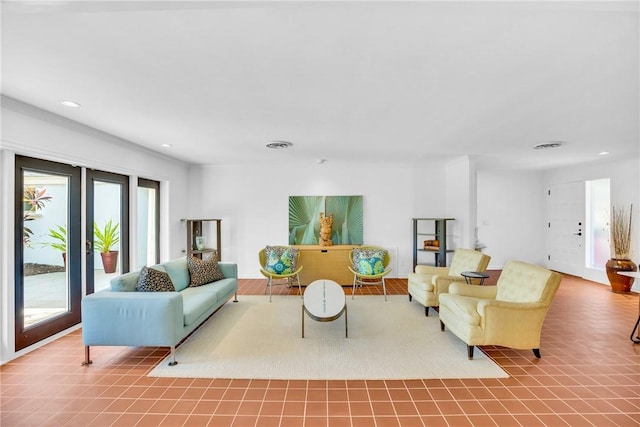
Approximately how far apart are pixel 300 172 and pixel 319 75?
13.3 feet

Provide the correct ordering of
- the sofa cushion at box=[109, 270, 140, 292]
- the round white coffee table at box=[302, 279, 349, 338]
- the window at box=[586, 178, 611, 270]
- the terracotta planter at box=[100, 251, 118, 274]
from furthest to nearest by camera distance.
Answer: the window at box=[586, 178, 611, 270] → the terracotta planter at box=[100, 251, 118, 274] → the round white coffee table at box=[302, 279, 349, 338] → the sofa cushion at box=[109, 270, 140, 292]

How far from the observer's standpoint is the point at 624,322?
370cm

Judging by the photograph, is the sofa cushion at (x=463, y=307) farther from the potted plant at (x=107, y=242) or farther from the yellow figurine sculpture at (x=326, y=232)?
the potted plant at (x=107, y=242)

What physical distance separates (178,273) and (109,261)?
3.66 ft

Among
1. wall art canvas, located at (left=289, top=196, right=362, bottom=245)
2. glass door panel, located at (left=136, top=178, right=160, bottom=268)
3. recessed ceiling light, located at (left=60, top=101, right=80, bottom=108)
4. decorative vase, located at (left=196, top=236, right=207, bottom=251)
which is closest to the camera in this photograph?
recessed ceiling light, located at (left=60, top=101, right=80, bottom=108)

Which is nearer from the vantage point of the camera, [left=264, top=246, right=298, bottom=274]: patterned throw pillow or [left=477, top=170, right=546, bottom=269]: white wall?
[left=264, top=246, right=298, bottom=274]: patterned throw pillow

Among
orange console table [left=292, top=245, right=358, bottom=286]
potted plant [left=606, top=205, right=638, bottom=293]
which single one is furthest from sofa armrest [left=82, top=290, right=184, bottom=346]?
potted plant [left=606, top=205, right=638, bottom=293]

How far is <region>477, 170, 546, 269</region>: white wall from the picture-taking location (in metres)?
7.02

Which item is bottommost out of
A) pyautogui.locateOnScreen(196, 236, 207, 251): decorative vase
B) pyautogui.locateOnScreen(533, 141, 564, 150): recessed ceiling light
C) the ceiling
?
pyautogui.locateOnScreen(196, 236, 207, 251): decorative vase

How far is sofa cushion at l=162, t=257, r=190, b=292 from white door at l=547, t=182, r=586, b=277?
25.3ft

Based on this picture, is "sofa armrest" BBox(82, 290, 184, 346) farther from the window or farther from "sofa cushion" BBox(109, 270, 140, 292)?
the window

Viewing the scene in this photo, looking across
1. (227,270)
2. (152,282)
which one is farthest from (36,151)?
(227,270)

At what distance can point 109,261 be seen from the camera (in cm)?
405

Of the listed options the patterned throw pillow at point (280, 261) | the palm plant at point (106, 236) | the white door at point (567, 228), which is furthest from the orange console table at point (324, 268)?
the white door at point (567, 228)
